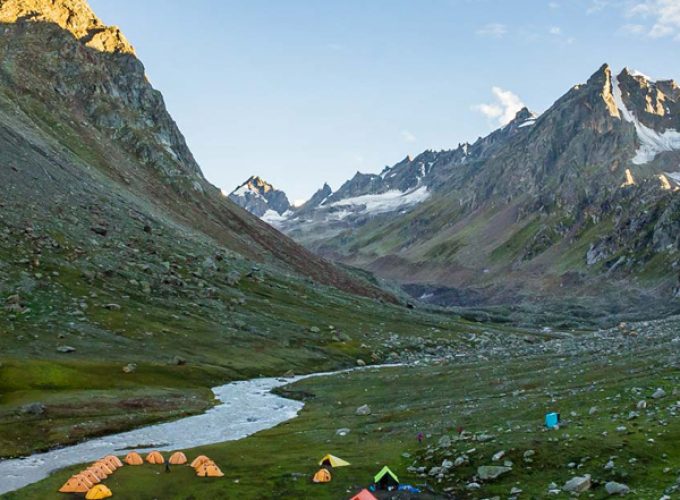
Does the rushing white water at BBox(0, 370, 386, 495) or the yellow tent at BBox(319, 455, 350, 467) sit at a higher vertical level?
the yellow tent at BBox(319, 455, 350, 467)

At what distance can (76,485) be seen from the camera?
38.3 metres

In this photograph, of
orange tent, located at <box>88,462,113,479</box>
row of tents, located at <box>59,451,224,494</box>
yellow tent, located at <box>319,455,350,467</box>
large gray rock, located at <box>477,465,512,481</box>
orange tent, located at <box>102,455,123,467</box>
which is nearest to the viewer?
large gray rock, located at <box>477,465,512,481</box>

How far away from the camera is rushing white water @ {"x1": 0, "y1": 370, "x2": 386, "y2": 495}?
46.0 meters

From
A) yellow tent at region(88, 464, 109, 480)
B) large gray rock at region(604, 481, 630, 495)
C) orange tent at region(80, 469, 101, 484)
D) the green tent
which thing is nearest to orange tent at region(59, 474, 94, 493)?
orange tent at region(80, 469, 101, 484)

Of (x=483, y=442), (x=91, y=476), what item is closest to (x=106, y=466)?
(x=91, y=476)

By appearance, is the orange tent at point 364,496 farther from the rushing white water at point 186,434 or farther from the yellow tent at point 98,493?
the rushing white water at point 186,434

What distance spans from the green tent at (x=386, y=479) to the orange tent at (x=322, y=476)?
3450mm

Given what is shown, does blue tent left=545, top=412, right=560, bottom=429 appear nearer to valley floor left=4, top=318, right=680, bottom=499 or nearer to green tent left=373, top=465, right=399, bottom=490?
valley floor left=4, top=318, right=680, bottom=499

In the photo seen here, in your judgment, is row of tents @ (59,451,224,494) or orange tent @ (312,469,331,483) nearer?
orange tent @ (312,469,331,483)

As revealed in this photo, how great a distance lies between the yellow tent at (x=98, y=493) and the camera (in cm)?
3720

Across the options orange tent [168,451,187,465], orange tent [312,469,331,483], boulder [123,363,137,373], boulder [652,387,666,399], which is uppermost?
boulder [652,387,666,399]

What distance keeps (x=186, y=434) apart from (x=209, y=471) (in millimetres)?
17645

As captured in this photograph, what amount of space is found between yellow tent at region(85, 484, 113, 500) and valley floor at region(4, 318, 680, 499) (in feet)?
2.04

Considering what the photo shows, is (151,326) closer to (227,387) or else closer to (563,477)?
(227,387)
